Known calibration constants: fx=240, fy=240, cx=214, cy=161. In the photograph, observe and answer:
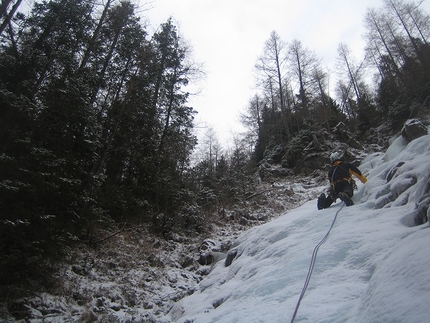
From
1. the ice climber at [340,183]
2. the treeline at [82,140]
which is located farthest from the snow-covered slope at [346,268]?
the treeline at [82,140]

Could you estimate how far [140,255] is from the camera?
717 cm

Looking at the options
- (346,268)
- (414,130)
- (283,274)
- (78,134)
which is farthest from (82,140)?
(414,130)

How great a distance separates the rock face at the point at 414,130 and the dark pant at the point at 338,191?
5.02 metres

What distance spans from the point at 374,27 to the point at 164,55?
25.0m

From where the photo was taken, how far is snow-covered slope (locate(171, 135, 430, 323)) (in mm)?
1754

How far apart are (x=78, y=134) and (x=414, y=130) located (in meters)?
11.6

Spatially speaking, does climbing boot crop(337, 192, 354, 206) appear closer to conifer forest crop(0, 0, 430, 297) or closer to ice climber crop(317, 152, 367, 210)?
ice climber crop(317, 152, 367, 210)

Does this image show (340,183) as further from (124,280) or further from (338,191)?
(124,280)

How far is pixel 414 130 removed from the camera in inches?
359

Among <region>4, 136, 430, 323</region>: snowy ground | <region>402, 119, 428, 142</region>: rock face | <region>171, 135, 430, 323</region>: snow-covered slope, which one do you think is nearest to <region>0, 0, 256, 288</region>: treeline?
<region>4, 136, 430, 323</region>: snowy ground

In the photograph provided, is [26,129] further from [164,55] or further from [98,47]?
[164,55]

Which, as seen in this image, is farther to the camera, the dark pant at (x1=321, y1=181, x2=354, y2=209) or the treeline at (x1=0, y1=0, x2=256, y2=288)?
the dark pant at (x1=321, y1=181, x2=354, y2=209)

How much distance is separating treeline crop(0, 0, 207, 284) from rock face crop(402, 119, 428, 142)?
359 inches

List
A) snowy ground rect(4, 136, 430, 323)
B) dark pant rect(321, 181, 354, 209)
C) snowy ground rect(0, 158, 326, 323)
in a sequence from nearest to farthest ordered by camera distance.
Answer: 1. snowy ground rect(4, 136, 430, 323)
2. snowy ground rect(0, 158, 326, 323)
3. dark pant rect(321, 181, 354, 209)
